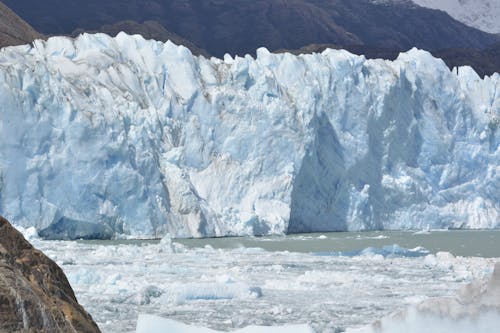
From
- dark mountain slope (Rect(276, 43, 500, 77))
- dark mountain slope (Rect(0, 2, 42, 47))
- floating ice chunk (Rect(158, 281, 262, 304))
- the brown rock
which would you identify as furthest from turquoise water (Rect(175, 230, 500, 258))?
dark mountain slope (Rect(276, 43, 500, 77))

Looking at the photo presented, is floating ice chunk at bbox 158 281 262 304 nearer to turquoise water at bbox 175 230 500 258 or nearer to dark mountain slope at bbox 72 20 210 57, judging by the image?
turquoise water at bbox 175 230 500 258

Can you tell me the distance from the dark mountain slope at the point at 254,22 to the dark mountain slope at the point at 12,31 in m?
17.7

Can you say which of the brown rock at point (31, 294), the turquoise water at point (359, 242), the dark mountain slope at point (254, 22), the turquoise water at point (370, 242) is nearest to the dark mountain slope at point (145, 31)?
the dark mountain slope at point (254, 22)

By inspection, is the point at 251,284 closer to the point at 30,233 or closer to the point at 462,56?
the point at 30,233

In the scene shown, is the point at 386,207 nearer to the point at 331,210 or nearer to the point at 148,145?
the point at 331,210

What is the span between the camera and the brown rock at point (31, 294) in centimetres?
401

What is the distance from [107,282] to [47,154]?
35.0 ft

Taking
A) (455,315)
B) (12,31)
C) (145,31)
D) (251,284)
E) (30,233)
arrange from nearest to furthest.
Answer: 1. (455,315)
2. (251,284)
3. (30,233)
4. (12,31)
5. (145,31)

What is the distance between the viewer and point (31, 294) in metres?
4.11

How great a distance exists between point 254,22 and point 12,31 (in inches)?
1309

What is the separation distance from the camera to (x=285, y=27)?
8688 centimetres

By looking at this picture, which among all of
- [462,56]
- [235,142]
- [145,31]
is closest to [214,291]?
[235,142]

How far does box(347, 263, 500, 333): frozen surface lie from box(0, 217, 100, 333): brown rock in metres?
1.57

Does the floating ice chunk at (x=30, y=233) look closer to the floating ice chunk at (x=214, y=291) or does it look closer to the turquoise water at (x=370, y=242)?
the turquoise water at (x=370, y=242)
